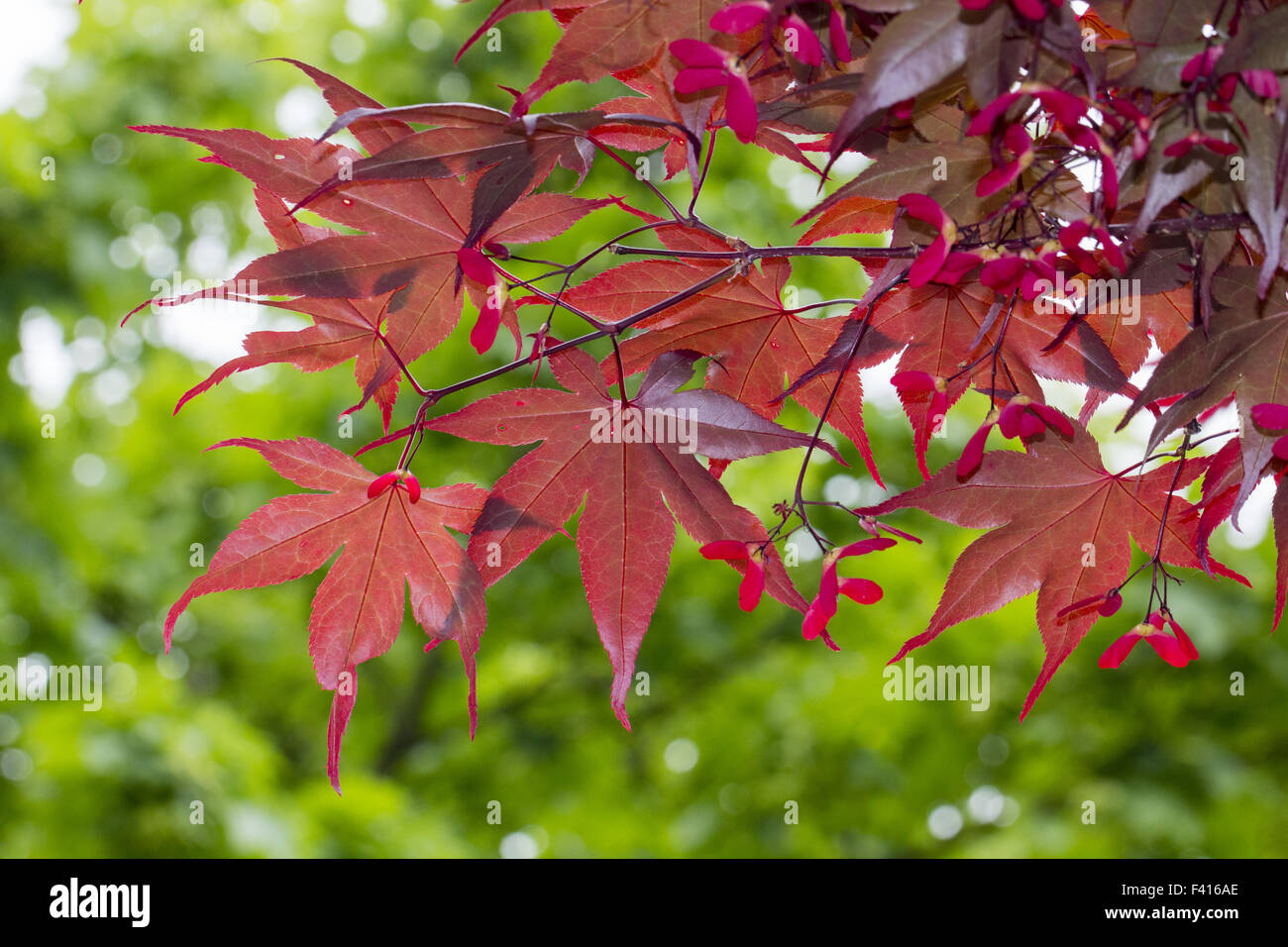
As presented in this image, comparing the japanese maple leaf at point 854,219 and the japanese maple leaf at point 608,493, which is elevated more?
the japanese maple leaf at point 854,219

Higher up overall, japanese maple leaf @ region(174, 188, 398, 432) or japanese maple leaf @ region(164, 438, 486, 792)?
japanese maple leaf @ region(174, 188, 398, 432)

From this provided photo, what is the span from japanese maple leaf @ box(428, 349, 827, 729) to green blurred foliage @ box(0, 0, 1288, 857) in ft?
10.5

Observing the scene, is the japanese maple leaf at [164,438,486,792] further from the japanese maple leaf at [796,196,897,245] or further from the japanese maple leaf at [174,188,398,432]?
the japanese maple leaf at [796,196,897,245]

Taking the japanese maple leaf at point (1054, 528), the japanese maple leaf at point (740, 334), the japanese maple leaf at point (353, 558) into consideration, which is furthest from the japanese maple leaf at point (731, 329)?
the japanese maple leaf at point (353, 558)

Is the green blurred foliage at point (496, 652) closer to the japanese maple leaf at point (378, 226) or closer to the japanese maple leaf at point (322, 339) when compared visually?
the japanese maple leaf at point (322, 339)

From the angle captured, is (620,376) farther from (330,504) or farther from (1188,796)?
(1188,796)

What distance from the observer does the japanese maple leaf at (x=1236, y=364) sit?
732 mm

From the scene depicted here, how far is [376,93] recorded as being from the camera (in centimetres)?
479

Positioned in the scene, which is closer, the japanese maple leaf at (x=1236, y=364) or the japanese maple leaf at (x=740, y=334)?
the japanese maple leaf at (x=1236, y=364)

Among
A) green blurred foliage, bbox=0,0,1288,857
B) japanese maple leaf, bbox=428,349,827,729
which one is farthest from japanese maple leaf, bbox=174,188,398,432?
green blurred foliage, bbox=0,0,1288,857

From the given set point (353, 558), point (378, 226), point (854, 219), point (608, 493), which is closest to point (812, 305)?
point (854, 219)

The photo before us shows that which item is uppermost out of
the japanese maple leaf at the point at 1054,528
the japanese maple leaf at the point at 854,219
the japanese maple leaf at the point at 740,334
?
the japanese maple leaf at the point at 854,219

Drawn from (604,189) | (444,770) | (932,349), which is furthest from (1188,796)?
(932,349)

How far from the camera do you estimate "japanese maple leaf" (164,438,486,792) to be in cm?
93
